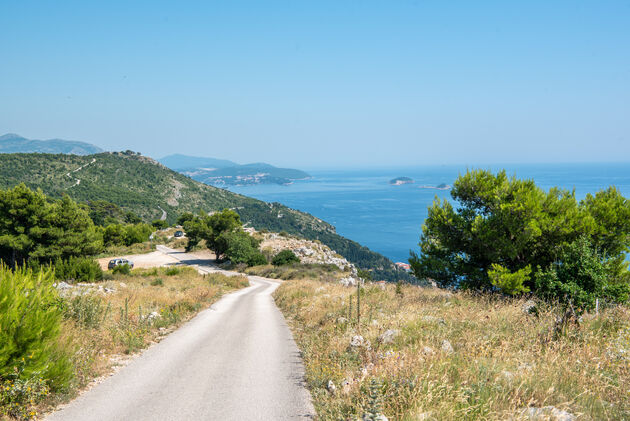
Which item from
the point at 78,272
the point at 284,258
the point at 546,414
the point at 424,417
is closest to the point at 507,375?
the point at 546,414

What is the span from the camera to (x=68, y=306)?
343 inches

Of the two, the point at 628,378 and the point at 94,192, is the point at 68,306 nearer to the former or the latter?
the point at 628,378

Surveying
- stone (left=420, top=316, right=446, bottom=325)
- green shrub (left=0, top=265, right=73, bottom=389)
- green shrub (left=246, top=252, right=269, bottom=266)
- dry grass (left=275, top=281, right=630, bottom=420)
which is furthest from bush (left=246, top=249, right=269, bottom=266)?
green shrub (left=0, top=265, right=73, bottom=389)

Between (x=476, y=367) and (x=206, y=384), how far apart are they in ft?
15.5

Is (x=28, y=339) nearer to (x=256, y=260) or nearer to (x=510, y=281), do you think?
(x=510, y=281)

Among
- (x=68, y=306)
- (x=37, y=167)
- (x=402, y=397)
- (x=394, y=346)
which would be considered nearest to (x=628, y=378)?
(x=402, y=397)

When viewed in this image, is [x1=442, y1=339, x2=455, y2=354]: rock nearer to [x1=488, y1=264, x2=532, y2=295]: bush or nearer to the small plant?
[x1=488, y1=264, x2=532, y2=295]: bush

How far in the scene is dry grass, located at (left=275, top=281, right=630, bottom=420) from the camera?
168 inches

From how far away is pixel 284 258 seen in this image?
49531mm

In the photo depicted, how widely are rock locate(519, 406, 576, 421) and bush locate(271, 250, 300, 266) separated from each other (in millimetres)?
45607

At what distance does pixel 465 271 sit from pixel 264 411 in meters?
12.7

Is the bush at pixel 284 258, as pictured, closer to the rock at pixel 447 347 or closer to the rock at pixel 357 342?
the rock at pixel 357 342

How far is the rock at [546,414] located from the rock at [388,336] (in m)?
3.31

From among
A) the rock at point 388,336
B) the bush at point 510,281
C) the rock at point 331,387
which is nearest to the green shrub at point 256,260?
the bush at point 510,281
